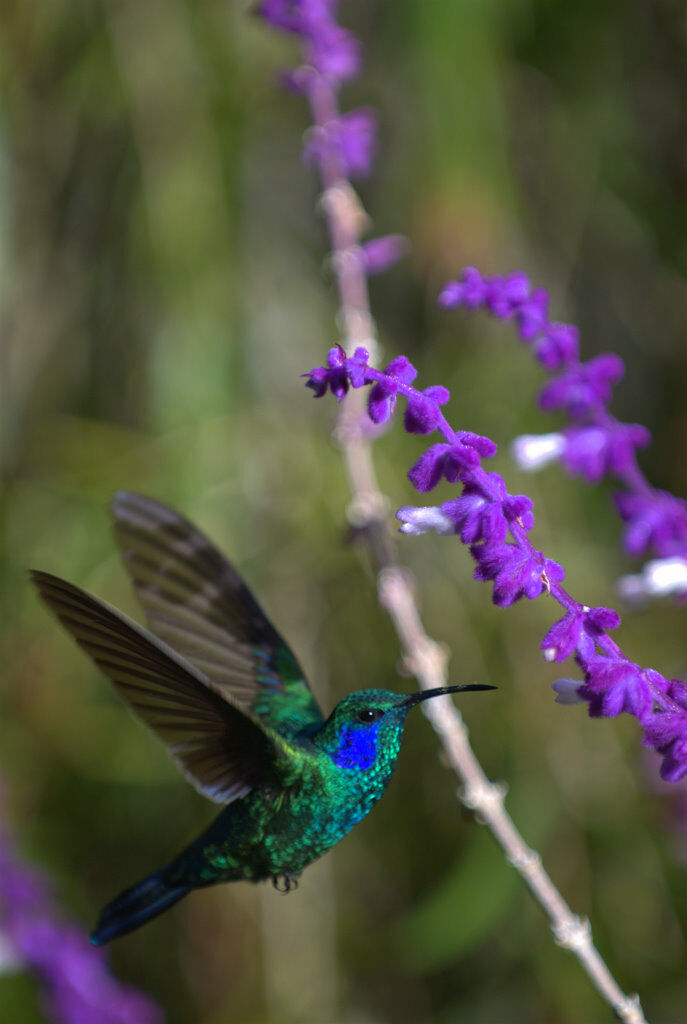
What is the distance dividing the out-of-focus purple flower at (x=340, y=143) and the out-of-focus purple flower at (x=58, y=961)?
83 cm

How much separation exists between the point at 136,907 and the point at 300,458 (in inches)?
41.7

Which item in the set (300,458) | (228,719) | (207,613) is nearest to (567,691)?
(228,719)

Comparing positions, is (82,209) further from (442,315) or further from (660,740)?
(660,740)

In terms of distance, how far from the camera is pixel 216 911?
6.01ft

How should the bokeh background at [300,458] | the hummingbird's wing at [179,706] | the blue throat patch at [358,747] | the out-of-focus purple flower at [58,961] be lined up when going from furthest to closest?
the bokeh background at [300,458]
the out-of-focus purple flower at [58,961]
the blue throat patch at [358,747]
the hummingbird's wing at [179,706]

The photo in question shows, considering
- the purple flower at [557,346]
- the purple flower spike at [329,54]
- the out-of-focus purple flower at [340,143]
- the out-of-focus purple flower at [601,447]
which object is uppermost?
the purple flower spike at [329,54]

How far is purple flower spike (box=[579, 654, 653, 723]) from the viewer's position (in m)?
0.50

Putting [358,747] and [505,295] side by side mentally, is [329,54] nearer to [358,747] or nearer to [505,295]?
[505,295]

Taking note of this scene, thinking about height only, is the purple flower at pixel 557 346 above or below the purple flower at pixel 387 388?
above

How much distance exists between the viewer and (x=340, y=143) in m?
0.92

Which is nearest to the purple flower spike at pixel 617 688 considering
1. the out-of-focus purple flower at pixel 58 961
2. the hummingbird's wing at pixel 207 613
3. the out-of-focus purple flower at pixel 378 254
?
the hummingbird's wing at pixel 207 613

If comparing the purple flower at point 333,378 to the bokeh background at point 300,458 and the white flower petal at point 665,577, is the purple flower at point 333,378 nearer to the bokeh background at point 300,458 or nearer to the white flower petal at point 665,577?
the white flower petal at point 665,577

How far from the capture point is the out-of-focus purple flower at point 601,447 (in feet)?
2.44

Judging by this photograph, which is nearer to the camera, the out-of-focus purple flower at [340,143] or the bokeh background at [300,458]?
the out-of-focus purple flower at [340,143]
